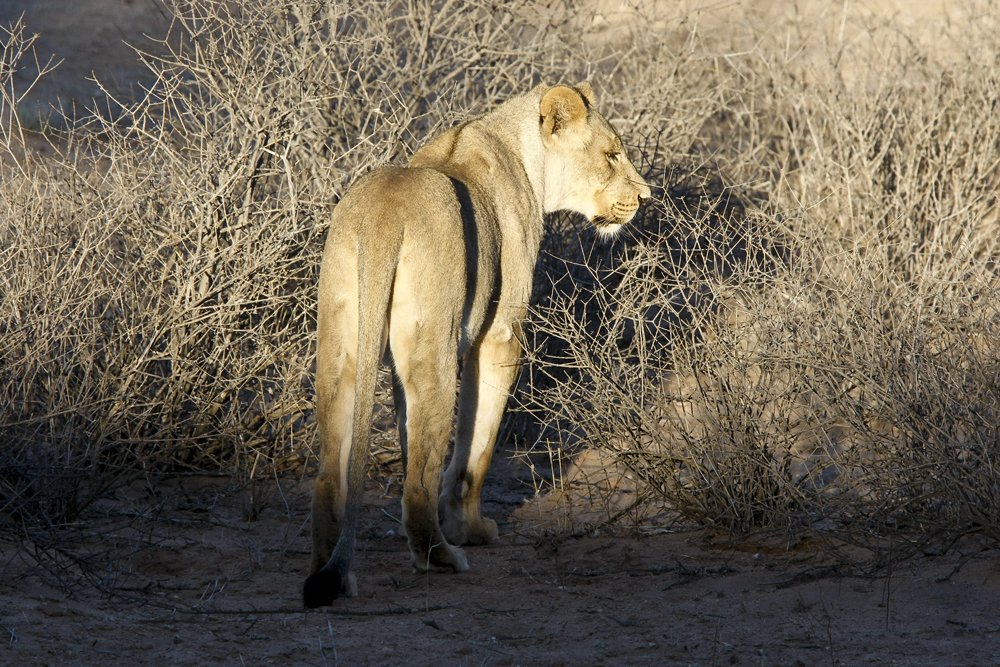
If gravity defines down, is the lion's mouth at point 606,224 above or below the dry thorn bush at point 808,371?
above

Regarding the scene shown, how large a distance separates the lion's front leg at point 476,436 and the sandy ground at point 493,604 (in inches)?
5.5

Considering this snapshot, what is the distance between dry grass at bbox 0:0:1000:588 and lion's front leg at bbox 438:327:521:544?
0.76ft

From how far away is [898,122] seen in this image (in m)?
6.59

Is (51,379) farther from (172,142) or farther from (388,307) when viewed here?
(388,307)

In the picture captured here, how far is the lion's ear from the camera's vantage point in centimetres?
447

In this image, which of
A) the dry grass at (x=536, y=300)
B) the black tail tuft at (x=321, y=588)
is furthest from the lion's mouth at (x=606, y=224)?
the black tail tuft at (x=321, y=588)

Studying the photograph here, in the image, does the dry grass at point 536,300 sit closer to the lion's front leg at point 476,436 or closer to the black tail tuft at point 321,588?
the lion's front leg at point 476,436

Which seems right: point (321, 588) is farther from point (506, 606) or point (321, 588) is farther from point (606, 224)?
point (606, 224)

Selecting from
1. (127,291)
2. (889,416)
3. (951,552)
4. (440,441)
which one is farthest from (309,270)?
(951,552)

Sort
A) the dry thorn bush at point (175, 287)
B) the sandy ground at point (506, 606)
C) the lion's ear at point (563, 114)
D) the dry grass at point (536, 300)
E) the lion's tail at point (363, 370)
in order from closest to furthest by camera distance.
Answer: the sandy ground at point (506, 606), the lion's tail at point (363, 370), the dry grass at point (536, 300), the dry thorn bush at point (175, 287), the lion's ear at point (563, 114)

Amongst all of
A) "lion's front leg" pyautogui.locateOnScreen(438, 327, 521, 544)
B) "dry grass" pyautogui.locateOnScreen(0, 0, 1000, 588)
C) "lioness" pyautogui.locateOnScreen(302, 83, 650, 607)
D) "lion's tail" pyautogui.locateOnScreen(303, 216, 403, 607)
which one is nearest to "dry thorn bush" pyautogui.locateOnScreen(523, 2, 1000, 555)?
"dry grass" pyautogui.locateOnScreen(0, 0, 1000, 588)

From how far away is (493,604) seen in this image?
3.54 metres

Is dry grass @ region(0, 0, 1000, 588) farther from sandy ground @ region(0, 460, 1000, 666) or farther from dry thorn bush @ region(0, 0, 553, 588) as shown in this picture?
sandy ground @ region(0, 460, 1000, 666)

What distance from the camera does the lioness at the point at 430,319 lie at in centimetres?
339
